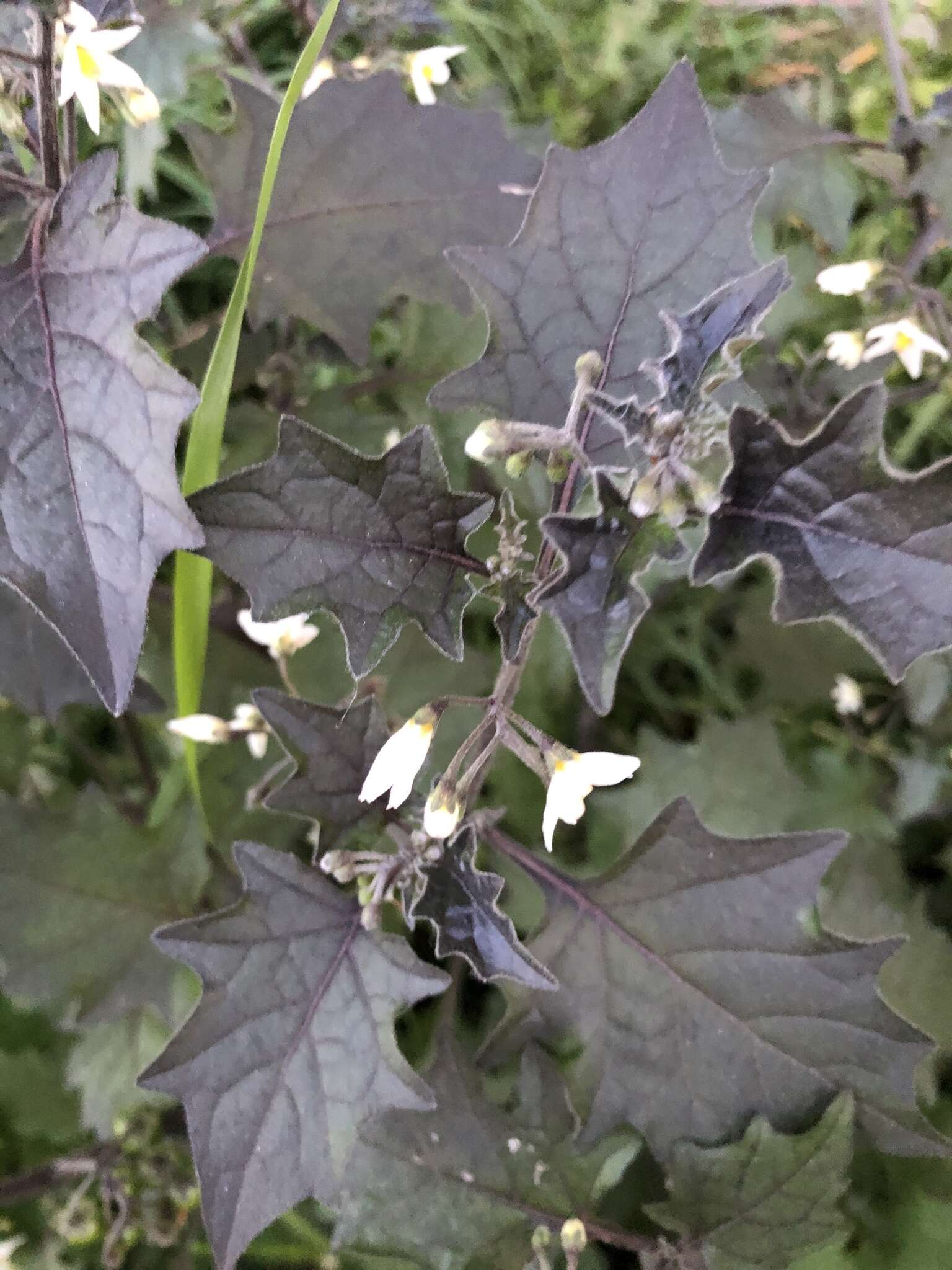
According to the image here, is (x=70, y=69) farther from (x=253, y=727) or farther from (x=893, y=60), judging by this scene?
(x=893, y=60)

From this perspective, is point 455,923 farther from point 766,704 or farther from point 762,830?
point 766,704

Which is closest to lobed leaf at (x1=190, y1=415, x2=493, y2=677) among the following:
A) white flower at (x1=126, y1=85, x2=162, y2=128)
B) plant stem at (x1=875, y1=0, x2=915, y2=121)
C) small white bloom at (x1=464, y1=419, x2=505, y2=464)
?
small white bloom at (x1=464, y1=419, x2=505, y2=464)

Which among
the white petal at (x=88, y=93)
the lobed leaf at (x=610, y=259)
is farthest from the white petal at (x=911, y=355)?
the white petal at (x=88, y=93)

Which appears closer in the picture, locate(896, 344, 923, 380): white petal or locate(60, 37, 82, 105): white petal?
locate(60, 37, 82, 105): white petal

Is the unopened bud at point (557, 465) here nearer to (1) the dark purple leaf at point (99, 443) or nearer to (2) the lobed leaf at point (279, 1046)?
(1) the dark purple leaf at point (99, 443)

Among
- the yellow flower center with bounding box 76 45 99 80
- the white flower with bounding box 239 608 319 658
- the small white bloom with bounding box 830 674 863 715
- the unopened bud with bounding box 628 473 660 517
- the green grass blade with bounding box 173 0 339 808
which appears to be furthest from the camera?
the small white bloom with bounding box 830 674 863 715

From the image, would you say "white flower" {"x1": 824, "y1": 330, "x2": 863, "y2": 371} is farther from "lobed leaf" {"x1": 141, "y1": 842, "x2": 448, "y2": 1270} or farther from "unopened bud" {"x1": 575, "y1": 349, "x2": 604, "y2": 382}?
"lobed leaf" {"x1": 141, "y1": 842, "x2": 448, "y2": 1270}
